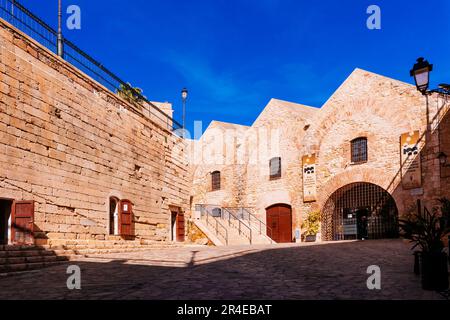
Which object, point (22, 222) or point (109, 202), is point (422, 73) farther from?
point (109, 202)

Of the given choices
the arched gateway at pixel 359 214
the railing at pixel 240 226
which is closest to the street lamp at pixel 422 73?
the arched gateway at pixel 359 214

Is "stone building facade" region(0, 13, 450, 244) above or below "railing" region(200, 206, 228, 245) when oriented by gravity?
above

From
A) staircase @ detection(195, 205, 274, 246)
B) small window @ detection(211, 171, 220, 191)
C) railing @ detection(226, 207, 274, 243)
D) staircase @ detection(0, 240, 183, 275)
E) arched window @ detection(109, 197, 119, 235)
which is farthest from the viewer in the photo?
small window @ detection(211, 171, 220, 191)

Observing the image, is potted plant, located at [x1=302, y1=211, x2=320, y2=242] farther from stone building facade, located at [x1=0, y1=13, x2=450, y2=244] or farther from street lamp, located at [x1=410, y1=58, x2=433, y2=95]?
street lamp, located at [x1=410, y1=58, x2=433, y2=95]

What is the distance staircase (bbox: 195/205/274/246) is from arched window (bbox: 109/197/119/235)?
6.07m

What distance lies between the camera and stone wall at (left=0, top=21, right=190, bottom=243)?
33.3 feet

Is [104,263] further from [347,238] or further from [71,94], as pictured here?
[347,238]

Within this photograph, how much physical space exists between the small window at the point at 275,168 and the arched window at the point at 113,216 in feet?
37.3

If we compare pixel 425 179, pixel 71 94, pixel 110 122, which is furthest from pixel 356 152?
pixel 71 94

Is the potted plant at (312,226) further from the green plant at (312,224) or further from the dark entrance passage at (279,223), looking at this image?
the dark entrance passage at (279,223)

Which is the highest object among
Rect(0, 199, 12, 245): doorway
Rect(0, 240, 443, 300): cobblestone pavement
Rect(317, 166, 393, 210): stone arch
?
Rect(317, 166, 393, 210): stone arch

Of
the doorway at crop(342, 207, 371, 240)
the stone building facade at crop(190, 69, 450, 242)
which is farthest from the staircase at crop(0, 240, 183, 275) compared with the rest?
the doorway at crop(342, 207, 371, 240)

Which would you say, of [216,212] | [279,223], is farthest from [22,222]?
[216,212]

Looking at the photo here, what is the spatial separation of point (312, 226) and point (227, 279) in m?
14.5
